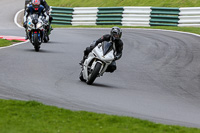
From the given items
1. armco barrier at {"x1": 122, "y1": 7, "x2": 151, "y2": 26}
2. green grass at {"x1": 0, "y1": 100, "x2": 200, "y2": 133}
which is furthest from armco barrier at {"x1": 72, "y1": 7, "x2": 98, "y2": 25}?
green grass at {"x1": 0, "y1": 100, "x2": 200, "y2": 133}

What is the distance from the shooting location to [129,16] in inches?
1089

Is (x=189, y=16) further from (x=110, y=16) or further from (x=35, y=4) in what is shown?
(x=35, y=4)

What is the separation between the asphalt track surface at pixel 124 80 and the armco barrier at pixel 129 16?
19.9ft

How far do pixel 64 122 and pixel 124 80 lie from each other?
212 inches

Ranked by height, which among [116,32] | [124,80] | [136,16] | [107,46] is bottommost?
[124,80]

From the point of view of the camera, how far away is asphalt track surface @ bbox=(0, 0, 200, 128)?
27.1 feet

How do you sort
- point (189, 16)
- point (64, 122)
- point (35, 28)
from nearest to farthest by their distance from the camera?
1. point (64, 122)
2. point (35, 28)
3. point (189, 16)

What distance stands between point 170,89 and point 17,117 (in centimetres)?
500

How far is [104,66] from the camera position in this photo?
10430 millimetres

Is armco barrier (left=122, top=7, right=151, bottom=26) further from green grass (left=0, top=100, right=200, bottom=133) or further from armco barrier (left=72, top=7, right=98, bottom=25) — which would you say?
green grass (left=0, top=100, right=200, bottom=133)

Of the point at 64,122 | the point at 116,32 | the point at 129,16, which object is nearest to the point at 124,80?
the point at 116,32

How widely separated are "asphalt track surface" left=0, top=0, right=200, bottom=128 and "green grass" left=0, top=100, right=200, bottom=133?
0.71 m

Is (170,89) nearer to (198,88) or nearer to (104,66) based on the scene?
(198,88)

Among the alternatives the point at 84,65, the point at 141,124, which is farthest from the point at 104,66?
the point at 141,124
